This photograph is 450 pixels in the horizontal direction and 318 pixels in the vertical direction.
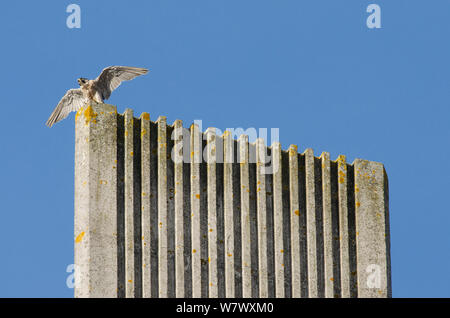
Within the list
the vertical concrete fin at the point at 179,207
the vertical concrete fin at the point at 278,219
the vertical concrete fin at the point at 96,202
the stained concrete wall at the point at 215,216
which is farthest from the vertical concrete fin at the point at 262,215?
the vertical concrete fin at the point at 96,202

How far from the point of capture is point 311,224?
42500mm

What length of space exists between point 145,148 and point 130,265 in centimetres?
225

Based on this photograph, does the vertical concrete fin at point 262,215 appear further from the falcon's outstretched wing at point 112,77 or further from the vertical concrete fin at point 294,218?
the falcon's outstretched wing at point 112,77

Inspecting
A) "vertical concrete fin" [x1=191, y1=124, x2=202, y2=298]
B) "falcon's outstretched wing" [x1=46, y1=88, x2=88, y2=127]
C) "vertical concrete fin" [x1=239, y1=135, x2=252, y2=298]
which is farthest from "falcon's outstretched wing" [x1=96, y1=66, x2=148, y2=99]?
"vertical concrete fin" [x1=239, y1=135, x2=252, y2=298]

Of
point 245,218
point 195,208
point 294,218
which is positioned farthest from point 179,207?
point 294,218

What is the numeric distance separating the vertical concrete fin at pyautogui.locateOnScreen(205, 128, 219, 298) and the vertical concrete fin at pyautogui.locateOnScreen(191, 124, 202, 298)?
0.65 ft

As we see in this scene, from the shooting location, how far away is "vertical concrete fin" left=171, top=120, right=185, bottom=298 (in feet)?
135

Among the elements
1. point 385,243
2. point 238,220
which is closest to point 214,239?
point 238,220

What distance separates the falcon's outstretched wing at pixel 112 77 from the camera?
145 ft

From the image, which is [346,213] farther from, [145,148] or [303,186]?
[145,148]

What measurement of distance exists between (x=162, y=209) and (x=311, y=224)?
2899 millimetres

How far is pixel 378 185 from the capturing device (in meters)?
43.5

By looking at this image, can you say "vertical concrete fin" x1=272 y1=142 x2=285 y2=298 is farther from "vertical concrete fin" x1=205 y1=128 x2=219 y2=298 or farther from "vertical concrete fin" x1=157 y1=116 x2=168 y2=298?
"vertical concrete fin" x1=157 y1=116 x2=168 y2=298
